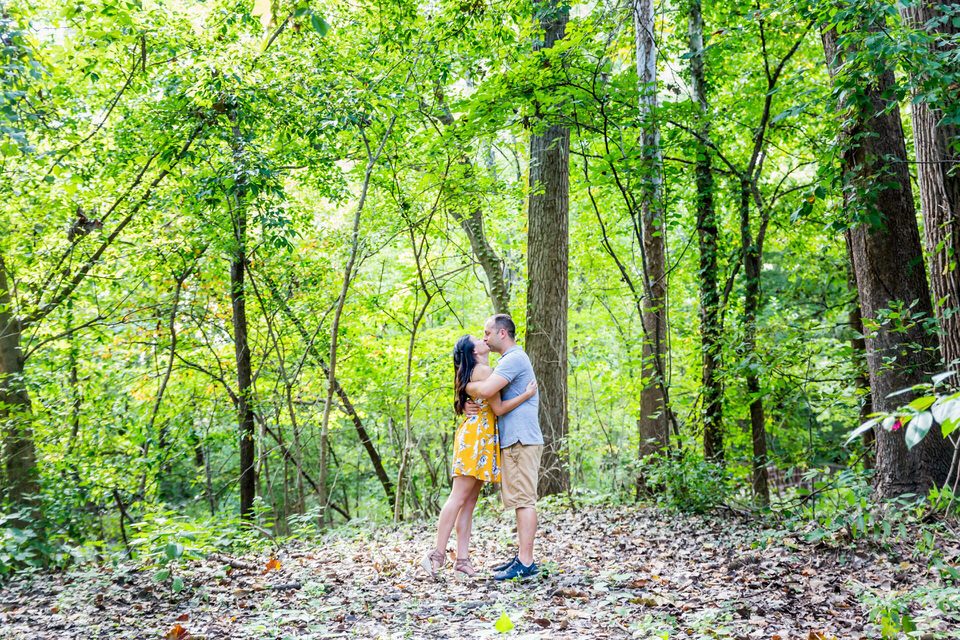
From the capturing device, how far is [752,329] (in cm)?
703

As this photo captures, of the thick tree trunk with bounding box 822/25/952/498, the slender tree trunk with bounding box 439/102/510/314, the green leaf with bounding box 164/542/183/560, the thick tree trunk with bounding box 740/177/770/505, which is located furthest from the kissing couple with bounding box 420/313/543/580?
the slender tree trunk with bounding box 439/102/510/314

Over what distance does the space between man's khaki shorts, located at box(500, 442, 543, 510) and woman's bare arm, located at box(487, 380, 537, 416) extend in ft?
0.87

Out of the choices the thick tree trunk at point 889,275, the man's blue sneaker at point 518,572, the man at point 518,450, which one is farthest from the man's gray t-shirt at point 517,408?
the thick tree trunk at point 889,275

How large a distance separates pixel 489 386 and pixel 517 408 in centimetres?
29

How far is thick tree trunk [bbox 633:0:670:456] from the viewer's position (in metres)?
6.87

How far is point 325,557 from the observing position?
21.2 ft

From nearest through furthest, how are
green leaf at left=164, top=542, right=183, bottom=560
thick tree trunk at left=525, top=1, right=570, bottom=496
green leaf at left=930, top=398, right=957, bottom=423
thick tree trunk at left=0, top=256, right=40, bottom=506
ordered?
green leaf at left=930, top=398, right=957, bottom=423 < green leaf at left=164, top=542, right=183, bottom=560 < thick tree trunk at left=0, top=256, right=40, bottom=506 < thick tree trunk at left=525, top=1, right=570, bottom=496

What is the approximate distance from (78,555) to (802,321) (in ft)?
25.9

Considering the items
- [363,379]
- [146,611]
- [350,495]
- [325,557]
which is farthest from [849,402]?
[350,495]

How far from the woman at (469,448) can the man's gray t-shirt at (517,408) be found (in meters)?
0.06

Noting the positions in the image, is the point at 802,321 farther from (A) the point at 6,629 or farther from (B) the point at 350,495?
(B) the point at 350,495

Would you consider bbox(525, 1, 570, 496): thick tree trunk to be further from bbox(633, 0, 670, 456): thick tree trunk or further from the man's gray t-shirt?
the man's gray t-shirt

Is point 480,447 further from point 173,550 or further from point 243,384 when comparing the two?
point 243,384

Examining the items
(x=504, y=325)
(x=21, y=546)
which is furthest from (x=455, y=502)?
(x=21, y=546)
